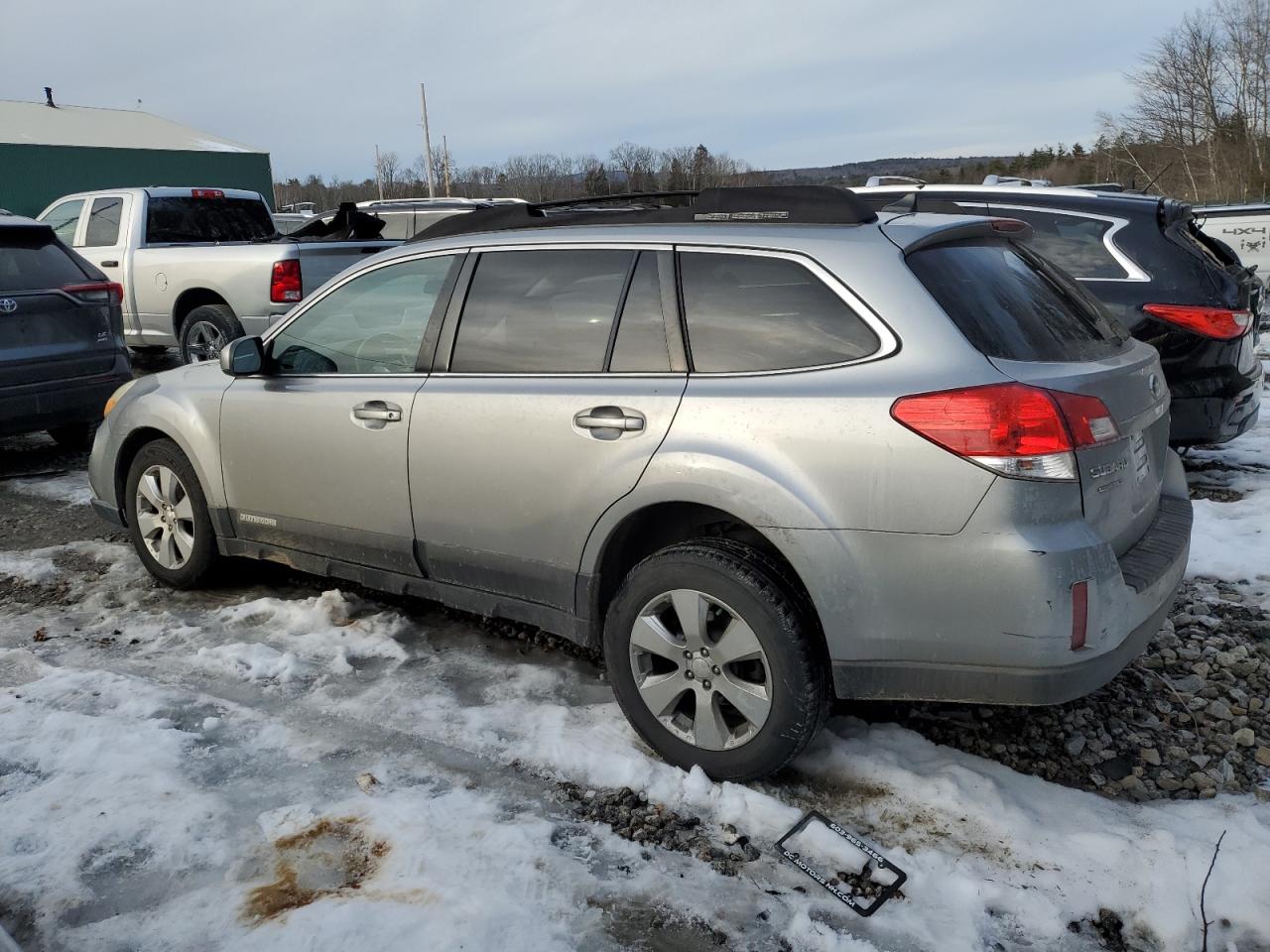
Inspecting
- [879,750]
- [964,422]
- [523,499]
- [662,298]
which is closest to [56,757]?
[523,499]

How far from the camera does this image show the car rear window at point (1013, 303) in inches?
115

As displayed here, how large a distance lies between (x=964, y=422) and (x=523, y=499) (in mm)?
1528

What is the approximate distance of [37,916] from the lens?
8.55 feet

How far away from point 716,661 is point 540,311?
1429mm

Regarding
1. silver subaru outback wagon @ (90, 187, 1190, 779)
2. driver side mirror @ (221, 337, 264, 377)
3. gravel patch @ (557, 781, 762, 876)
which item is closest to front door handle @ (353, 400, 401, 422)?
silver subaru outback wagon @ (90, 187, 1190, 779)

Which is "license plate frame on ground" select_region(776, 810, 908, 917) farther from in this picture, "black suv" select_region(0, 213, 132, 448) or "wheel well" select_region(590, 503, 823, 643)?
"black suv" select_region(0, 213, 132, 448)

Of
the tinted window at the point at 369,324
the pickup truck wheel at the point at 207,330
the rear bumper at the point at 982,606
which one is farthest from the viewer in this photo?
the pickup truck wheel at the point at 207,330

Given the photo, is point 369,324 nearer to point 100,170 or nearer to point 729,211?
point 729,211

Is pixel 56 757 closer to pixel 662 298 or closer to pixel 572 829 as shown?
pixel 572 829

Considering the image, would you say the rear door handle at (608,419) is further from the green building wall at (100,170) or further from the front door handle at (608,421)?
the green building wall at (100,170)

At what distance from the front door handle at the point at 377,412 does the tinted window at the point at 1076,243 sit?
3.80m

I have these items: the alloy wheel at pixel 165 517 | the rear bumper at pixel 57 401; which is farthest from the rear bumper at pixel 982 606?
the rear bumper at pixel 57 401

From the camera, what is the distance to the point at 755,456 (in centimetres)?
298

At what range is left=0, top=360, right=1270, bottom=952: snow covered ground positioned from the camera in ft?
8.38
